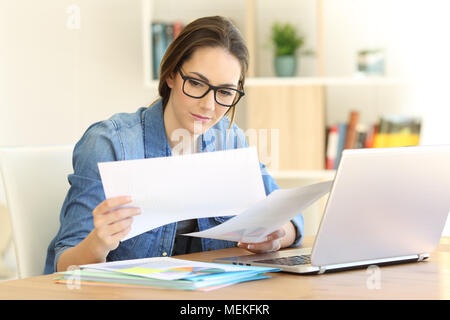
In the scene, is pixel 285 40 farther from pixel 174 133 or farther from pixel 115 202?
pixel 115 202

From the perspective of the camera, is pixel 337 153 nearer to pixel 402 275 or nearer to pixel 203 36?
pixel 203 36

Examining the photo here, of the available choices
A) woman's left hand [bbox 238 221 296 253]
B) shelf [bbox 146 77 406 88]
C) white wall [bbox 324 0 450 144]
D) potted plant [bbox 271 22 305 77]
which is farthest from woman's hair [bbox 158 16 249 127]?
white wall [bbox 324 0 450 144]

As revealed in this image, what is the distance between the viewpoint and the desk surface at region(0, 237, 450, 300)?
91cm

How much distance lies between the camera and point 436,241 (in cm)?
123

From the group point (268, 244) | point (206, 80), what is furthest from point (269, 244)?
point (206, 80)

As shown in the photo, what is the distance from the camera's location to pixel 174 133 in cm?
160

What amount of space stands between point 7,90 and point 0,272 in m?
0.83

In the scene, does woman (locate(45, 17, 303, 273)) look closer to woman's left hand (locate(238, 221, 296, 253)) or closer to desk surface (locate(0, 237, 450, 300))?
woman's left hand (locate(238, 221, 296, 253))

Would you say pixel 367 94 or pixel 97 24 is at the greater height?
pixel 97 24

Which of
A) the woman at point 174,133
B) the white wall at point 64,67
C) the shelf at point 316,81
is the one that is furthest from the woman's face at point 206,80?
the shelf at point 316,81

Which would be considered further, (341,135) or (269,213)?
(341,135)

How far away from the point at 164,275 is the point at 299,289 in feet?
0.68

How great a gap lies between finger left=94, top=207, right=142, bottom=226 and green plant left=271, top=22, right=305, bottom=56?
100 inches
